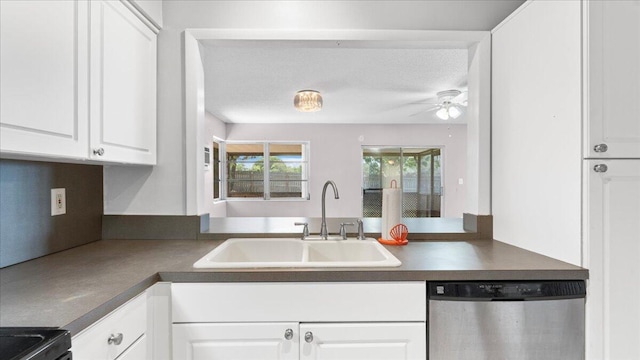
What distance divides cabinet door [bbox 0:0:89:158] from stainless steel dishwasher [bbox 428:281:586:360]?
4.36 feet

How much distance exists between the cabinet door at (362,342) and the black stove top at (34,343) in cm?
66

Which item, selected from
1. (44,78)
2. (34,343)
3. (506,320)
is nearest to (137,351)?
(34,343)

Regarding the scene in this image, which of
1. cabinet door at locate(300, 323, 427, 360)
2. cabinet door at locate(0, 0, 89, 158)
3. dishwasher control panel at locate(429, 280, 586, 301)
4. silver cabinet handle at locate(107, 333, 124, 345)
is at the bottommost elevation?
cabinet door at locate(300, 323, 427, 360)

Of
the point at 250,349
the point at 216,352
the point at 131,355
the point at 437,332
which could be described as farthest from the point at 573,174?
the point at 131,355

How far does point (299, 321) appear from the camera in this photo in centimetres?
110

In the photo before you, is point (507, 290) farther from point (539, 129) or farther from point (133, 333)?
point (133, 333)

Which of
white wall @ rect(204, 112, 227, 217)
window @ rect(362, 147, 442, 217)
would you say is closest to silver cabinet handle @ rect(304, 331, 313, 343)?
white wall @ rect(204, 112, 227, 217)

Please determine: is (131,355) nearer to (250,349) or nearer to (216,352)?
(216,352)

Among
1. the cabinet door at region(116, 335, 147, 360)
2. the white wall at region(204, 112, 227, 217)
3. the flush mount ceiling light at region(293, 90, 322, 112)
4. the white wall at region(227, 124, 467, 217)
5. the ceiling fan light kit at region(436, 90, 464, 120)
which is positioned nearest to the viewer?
the cabinet door at region(116, 335, 147, 360)

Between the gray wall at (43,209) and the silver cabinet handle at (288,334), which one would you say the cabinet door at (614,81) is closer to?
the silver cabinet handle at (288,334)

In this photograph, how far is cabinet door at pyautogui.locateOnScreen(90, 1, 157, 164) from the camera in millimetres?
1173

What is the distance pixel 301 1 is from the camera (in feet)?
5.36

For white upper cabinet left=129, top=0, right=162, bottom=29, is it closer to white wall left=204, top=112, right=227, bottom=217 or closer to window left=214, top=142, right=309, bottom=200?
white wall left=204, top=112, right=227, bottom=217

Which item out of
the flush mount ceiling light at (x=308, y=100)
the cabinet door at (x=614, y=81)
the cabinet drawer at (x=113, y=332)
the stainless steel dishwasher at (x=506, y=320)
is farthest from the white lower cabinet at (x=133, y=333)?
the flush mount ceiling light at (x=308, y=100)
